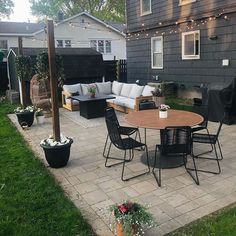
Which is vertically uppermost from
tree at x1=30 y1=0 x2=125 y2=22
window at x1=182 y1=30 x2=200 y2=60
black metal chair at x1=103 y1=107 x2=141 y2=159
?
tree at x1=30 y1=0 x2=125 y2=22

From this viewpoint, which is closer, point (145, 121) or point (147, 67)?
point (145, 121)

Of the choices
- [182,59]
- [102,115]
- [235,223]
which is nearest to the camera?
[235,223]

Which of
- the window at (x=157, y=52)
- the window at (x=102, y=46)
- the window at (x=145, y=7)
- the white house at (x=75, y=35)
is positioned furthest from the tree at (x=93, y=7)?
the window at (x=157, y=52)

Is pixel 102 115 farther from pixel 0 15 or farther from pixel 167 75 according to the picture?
pixel 0 15

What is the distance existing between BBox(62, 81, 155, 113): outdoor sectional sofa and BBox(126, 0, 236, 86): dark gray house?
8.02 feet

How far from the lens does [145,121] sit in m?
4.63

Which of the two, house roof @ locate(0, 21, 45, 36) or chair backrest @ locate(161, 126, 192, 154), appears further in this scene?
house roof @ locate(0, 21, 45, 36)

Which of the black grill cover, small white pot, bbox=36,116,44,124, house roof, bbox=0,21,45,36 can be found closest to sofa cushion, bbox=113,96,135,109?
the black grill cover

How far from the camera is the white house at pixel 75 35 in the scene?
2053 centimetres

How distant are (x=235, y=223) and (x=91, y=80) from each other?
10801 millimetres

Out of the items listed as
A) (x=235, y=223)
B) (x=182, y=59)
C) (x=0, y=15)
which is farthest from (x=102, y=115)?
(x=0, y=15)

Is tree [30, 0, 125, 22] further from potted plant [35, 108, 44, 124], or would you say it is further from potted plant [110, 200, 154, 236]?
potted plant [110, 200, 154, 236]

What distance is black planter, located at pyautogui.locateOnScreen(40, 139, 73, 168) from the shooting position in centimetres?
457

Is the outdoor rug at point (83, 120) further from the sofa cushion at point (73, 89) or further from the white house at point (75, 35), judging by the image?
the white house at point (75, 35)
